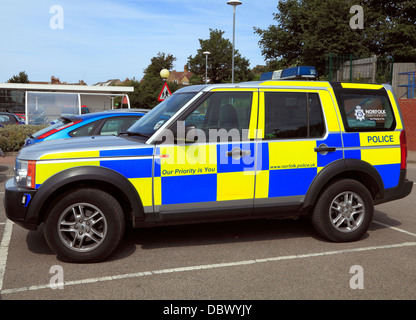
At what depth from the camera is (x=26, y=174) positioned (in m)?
4.28

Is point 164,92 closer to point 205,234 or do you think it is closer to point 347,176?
point 205,234

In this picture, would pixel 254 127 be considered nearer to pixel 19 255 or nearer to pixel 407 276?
pixel 407 276

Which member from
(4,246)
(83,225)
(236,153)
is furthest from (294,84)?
(4,246)

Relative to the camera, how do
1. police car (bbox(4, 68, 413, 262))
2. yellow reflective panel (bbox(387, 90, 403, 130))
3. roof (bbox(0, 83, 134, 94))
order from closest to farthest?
police car (bbox(4, 68, 413, 262)), yellow reflective panel (bbox(387, 90, 403, 130)), roof (bbox(0, 83, 134, 94))

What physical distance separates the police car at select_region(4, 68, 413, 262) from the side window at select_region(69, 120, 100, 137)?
138 inches

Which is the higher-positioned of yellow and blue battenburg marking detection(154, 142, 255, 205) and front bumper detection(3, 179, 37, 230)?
yellow and blue battenburg marking detection(154, 142, 255, 205)

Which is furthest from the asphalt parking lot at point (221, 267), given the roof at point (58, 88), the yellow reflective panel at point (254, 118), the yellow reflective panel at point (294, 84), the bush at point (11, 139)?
the roof at point (58, 88)

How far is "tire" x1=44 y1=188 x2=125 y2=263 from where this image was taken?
Result: 4.27 m

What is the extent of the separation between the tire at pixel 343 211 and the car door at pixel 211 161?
908mm

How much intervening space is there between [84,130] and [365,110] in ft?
17.5

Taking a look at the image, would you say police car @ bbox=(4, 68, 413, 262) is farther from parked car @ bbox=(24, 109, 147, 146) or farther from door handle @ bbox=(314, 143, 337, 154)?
parked car @ bbox=(24, 109, 147, 146)

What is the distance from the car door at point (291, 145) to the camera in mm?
4785

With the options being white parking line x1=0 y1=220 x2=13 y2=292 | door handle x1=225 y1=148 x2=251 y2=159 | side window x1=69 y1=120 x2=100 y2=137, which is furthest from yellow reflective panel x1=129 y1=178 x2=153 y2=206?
side window x1=69 y1=120 x2=100 y2=137

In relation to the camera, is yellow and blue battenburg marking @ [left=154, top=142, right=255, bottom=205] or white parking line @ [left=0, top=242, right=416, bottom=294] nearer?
white parking line @ [left=0, top=242, right=416, bottom=294]
